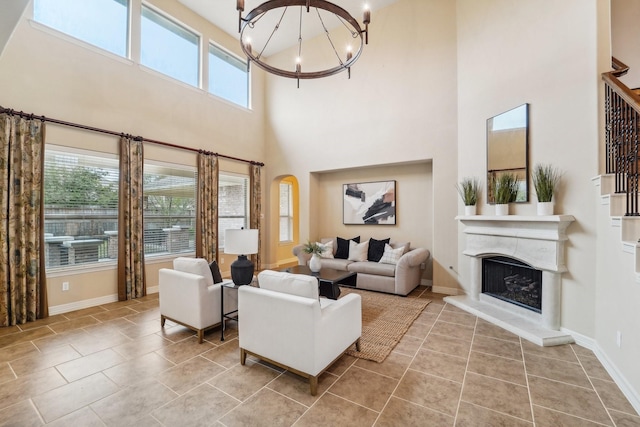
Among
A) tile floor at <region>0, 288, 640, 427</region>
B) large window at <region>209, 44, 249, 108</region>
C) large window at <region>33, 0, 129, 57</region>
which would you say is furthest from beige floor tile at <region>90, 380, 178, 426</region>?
large window at <region>209, 44, 249, 108</region>

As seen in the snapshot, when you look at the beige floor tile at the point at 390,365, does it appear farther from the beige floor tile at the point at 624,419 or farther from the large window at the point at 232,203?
the large window at the point at 232,203

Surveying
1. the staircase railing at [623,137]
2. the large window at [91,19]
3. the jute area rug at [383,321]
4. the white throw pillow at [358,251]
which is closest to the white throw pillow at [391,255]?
the white throw pillow at [358,251]

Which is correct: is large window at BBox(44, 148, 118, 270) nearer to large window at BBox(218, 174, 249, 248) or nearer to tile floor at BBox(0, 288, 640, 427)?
tile floor at BBox(0, 288, 640, 427)

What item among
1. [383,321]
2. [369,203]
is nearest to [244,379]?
[383,321]

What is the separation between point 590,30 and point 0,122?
6963 mm

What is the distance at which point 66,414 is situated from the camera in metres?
1.98

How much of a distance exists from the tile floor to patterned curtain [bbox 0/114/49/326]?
→ 55cm

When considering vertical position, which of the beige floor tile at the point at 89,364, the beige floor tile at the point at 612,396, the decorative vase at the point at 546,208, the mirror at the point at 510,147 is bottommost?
the beige floor tile at the point at 612,396

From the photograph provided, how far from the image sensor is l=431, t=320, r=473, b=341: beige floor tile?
3.24 m

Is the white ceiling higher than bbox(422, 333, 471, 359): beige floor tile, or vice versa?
the white ceiling

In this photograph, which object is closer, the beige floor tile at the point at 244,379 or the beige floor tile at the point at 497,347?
the beige floor tile at the point at 244,379

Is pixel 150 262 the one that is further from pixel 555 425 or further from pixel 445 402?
pixel 555 425

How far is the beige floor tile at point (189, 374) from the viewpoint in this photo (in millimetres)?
2318

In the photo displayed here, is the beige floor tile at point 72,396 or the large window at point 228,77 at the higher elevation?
the large window at point 228,77
